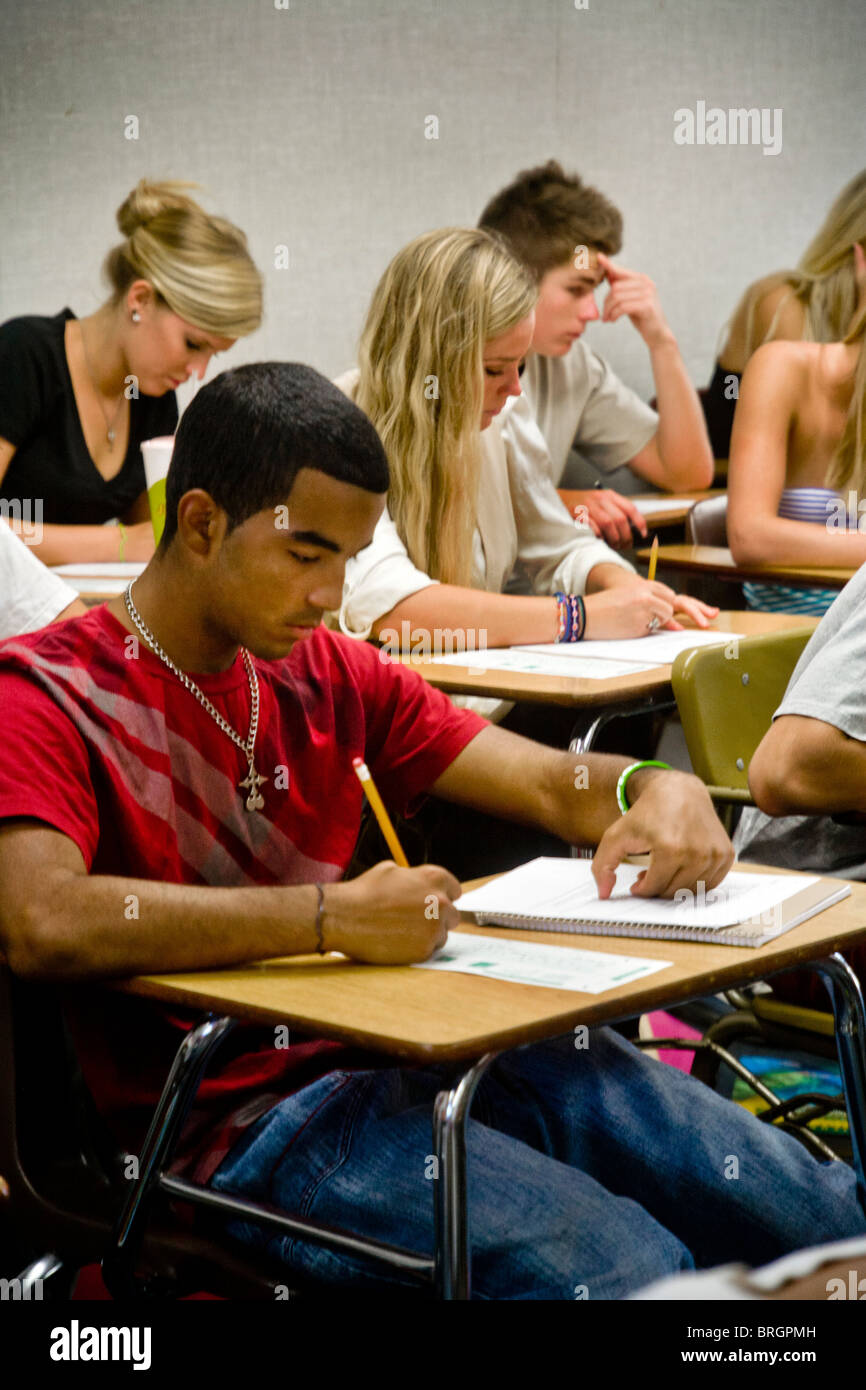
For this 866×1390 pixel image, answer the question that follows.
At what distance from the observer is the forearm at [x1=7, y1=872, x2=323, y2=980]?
1.14 m

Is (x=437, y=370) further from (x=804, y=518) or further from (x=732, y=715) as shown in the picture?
(x=804, y=518)

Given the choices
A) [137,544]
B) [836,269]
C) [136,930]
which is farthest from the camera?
[836,269]

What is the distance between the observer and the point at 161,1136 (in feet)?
3.92

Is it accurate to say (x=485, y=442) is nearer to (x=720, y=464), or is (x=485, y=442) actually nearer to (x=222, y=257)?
(x=222, y=257)

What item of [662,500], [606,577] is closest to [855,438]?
[606,577]

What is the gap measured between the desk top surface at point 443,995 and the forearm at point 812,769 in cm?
46

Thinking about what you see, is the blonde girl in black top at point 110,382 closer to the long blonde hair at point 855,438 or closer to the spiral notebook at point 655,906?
the long blonde hair at point 855,438

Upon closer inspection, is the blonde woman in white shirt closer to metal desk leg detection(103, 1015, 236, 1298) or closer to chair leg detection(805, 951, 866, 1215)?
chair leg detection(805, 951, 866, 1215)

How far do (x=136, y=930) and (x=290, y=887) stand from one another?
5.1 inches

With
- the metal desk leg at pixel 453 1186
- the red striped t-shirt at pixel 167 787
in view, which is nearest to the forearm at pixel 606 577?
the red striped t-shirt at pixel 167 787

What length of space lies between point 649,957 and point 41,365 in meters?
2.18

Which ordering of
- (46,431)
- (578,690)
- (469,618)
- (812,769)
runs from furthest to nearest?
(46,431), (469,618), (578,690), (812,769)

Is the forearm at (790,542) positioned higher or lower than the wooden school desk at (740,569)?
higher

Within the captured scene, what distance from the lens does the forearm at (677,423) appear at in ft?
12.9
